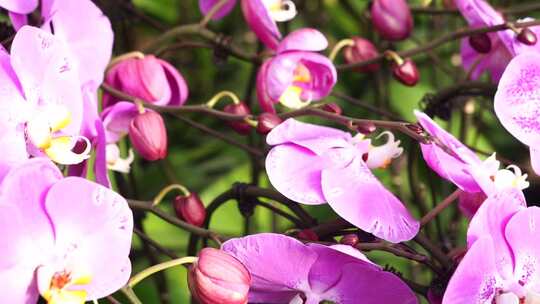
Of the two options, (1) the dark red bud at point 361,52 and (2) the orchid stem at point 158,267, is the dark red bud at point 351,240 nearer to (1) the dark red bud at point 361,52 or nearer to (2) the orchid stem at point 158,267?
(2) the orchid stem at point 158,267

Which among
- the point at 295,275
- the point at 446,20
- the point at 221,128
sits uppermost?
the point at 295,275

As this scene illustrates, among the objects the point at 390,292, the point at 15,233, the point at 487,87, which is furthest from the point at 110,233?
the point at 487,87

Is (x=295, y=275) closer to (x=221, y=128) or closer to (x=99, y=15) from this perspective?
(x=99, y=15)

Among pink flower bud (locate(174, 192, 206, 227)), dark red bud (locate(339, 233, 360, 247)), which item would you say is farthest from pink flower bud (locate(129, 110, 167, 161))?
dark red bud (locate(339, 233, 360, 247))

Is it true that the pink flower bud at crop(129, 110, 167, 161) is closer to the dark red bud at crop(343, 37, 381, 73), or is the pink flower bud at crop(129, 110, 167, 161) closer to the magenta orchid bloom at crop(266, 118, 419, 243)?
the magenta orchid bloom at crop(266, 118, 419, 243)

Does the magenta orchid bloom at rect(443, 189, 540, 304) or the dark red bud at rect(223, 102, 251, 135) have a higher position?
the magenta orchid bloom at rect(443, 189, 540, 304)

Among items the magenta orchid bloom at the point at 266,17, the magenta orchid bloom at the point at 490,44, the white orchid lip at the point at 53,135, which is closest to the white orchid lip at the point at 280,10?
the magenta orchid bloom at the point at 266,17
